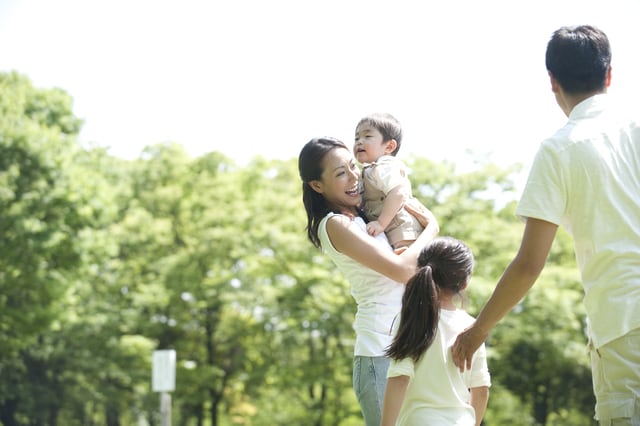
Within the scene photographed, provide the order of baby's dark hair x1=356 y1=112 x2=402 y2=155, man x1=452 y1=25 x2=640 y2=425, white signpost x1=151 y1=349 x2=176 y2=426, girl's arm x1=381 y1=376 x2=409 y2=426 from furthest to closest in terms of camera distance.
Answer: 1. white signpost x1=151 y1=349 x2=176 y2=426
2. baby's dark hair x1=356 y1=112 x2=402 y2=155
3. girl's arm x1=381 y1=376 x2=409 y2=426
4. man x1=452 y1=25 x2=640 y2=425

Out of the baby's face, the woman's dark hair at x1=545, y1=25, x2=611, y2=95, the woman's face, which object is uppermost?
the woman's dark hair at x1=545, y1=25, x2=611, y2=95

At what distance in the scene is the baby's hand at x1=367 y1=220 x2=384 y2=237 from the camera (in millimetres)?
3430

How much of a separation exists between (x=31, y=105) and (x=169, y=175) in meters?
7.13

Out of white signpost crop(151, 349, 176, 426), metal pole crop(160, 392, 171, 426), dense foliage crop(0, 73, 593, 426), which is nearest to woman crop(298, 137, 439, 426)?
white signpost crop(151, 349, 176, 426)

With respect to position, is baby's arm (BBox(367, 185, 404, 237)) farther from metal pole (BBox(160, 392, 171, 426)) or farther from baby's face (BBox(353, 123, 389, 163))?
metal pole (BBox(160, 392, 171, 426))

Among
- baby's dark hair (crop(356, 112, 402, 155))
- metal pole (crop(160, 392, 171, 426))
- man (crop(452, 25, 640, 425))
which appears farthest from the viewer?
metal pole (crop(160, 392, 171, 426))

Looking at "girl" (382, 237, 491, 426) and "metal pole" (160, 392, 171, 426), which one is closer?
"girl" (382, 237, 491, 426)

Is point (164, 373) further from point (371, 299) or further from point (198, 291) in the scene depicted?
point (371, 299)

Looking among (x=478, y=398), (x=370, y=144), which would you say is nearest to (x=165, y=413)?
(x=370, y=144)

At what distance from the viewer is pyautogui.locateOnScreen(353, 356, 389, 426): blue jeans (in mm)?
3264

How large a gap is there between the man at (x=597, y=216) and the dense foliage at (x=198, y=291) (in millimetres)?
16980

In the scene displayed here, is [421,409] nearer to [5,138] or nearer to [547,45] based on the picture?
[547,45]

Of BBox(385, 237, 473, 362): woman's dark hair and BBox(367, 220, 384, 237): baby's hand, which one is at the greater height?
BBox(367, 220, 384, 237): baby's hand

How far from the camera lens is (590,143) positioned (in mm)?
2596
